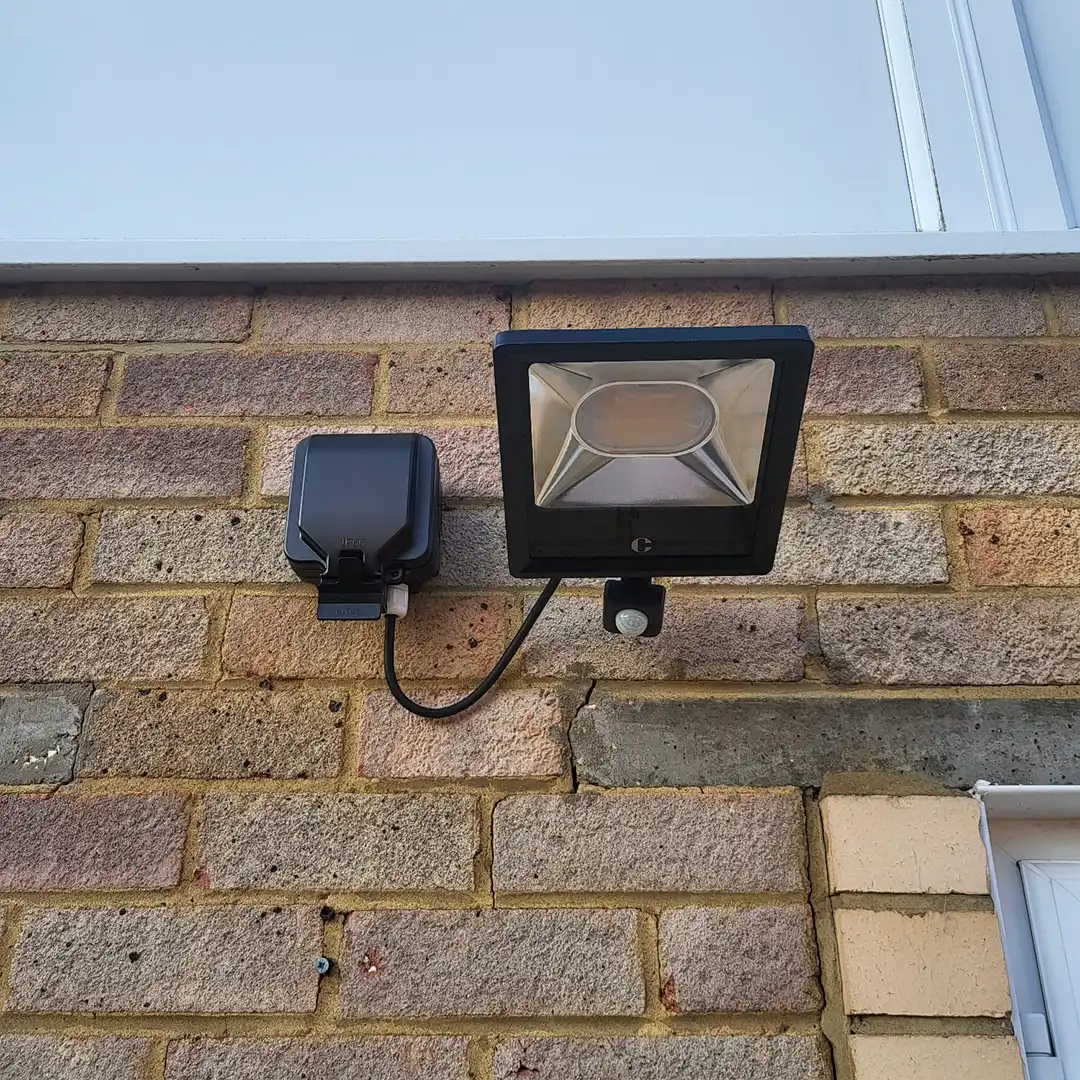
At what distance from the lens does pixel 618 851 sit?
A: 95 cm

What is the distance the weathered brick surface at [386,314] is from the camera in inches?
49.1

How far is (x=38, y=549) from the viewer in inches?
43.9

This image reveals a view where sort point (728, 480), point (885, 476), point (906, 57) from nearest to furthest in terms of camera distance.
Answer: point (728, 480)
point (885, 476)
point (906, 57)

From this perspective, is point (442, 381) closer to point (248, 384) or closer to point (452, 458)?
point (452, 458)

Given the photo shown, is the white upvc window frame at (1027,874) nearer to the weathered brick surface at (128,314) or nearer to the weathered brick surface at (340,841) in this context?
the weathered brick surface at (340,841)

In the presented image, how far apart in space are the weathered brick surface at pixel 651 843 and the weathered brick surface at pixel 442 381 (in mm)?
533

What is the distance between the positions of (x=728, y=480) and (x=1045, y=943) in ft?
2.07

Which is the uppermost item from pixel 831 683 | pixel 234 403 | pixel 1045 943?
pixel 234 403

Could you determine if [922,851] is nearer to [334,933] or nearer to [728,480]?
[728,480]

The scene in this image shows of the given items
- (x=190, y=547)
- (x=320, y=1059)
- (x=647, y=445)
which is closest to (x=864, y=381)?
(x=647, y=445)

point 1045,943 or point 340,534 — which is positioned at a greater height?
point 340,534

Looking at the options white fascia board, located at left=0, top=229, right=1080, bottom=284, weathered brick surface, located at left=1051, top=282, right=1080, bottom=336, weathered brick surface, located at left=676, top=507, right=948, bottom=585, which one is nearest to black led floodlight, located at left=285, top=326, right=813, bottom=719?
weathered brick surface, located at left=676, top=507, right=948, bottom=585

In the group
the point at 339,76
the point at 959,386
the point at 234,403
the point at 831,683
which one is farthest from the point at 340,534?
the point at 339,76

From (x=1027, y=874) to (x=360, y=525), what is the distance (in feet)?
2.79
